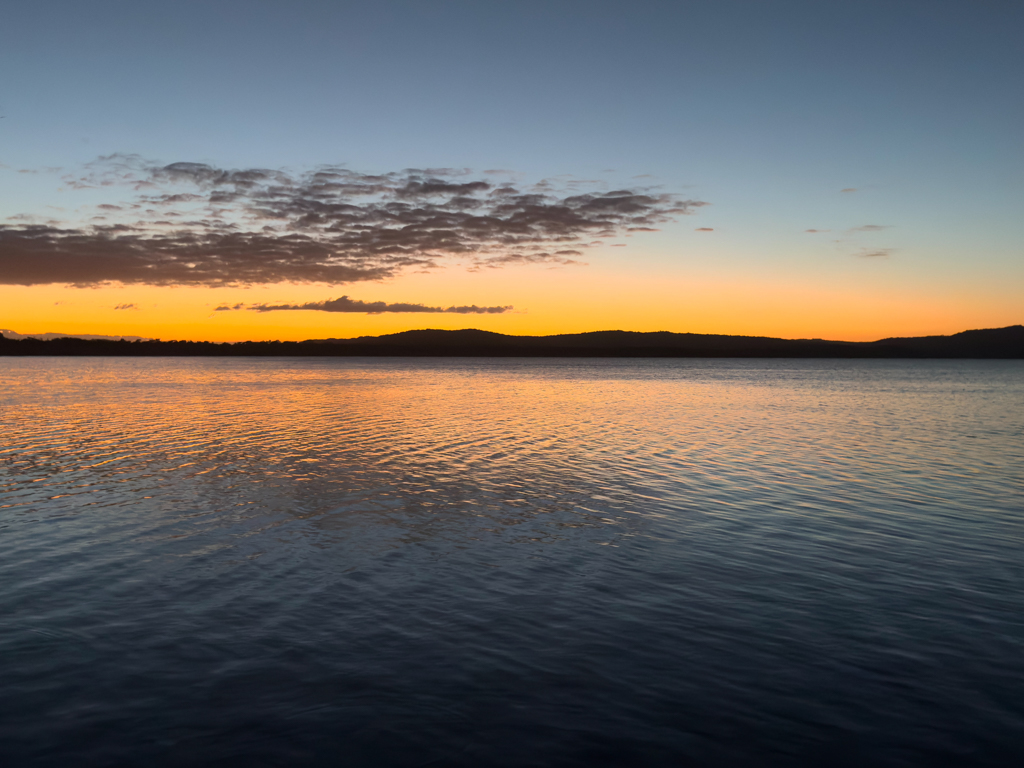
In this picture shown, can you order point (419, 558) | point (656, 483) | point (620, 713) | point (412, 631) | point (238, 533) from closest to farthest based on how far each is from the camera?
point (620, 713), point (412, 631), point (419, 558), point (238, 533), point (656, 483)

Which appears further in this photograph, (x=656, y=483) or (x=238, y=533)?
(x=656, y=483)

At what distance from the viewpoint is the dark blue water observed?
26.2 ft

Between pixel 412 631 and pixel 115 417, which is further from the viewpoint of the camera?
pixel 115 417

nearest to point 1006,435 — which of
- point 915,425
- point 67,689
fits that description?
point 915,425

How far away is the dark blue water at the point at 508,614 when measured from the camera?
7973mm

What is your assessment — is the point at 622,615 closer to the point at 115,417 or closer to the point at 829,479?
the point at 829,479

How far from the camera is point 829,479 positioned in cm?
2531

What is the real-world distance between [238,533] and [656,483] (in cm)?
1482

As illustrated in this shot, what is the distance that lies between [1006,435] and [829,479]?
2409 centimetres

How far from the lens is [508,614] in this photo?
11.8 m

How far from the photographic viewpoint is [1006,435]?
4041 centimetres

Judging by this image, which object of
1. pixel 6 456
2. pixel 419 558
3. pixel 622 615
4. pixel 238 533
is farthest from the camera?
pixel 6 456

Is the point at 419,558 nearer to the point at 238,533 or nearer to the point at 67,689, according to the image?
the point at 238,533

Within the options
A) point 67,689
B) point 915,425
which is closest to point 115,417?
point 67,689
